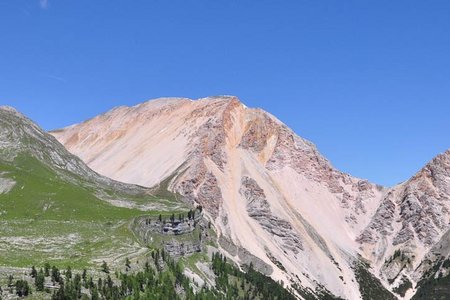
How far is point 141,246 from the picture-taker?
199250 mm

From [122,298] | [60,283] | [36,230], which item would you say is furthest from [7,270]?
[36,230]

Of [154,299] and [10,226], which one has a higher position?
[10,226]

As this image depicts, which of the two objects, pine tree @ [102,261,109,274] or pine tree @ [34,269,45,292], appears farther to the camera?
pine tree @ [102,261,109,274]

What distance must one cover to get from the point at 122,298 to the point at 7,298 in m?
31.7

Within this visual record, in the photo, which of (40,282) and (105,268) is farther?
(105,268)

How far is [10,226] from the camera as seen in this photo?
7495 inches

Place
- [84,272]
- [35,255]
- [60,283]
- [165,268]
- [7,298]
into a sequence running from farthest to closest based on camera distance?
[165,268], [35,255], [84,272], [60,283], [7,298]

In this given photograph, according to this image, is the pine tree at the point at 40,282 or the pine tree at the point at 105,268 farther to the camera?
the pine tree at the point at 105,268

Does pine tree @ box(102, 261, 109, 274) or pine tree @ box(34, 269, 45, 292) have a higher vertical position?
pine tree @ box(102, 261, 109, 274)

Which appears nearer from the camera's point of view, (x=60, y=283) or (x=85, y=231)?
(x=60, y=283)

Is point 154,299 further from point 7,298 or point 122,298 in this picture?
point 7,298

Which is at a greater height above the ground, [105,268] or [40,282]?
[105,268]

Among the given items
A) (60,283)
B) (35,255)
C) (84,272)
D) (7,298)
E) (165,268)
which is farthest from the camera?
(165,268)

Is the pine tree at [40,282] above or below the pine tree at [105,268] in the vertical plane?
below
